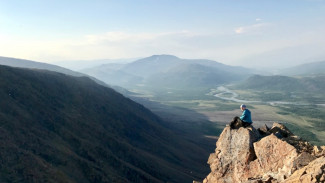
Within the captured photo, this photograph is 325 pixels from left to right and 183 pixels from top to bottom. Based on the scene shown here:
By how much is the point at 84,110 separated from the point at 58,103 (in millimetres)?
10120

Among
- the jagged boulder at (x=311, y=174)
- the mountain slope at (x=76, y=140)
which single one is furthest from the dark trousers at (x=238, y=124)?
the mountain slope at (x=76, y=140)

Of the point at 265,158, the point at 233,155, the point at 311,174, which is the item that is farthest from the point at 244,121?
the point at 311,174

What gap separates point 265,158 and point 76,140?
190ft

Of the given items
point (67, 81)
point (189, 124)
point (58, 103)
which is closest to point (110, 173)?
point (58, 103)

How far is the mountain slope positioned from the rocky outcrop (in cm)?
3547

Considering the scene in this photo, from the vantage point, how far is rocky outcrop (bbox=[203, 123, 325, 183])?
712 inches

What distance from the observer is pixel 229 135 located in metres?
28.1

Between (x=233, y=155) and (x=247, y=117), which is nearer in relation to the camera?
(x=233, y=155)

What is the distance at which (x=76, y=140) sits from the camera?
71250mm

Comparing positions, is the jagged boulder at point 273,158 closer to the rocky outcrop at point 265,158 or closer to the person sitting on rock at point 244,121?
the rocky outcrop at point 265,158

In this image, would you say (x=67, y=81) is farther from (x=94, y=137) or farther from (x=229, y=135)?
(x=229, y=135)

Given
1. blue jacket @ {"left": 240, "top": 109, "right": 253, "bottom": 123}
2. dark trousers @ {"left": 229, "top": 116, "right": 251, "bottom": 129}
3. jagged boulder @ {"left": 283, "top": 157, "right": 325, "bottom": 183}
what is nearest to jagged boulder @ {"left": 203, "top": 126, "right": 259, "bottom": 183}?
dark trousers @ {"left": 229, "top": 116, "right": 251, "bottom": 129}

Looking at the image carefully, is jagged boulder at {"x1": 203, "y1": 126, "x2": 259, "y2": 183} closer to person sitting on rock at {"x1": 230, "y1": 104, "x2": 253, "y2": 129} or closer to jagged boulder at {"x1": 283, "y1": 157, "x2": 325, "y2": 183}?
person sitting on rock at {"x1": 230, "y1": 104, "x2": 253, "y2": 129}

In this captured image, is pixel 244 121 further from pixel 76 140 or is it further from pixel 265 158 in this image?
pixel 76 140
